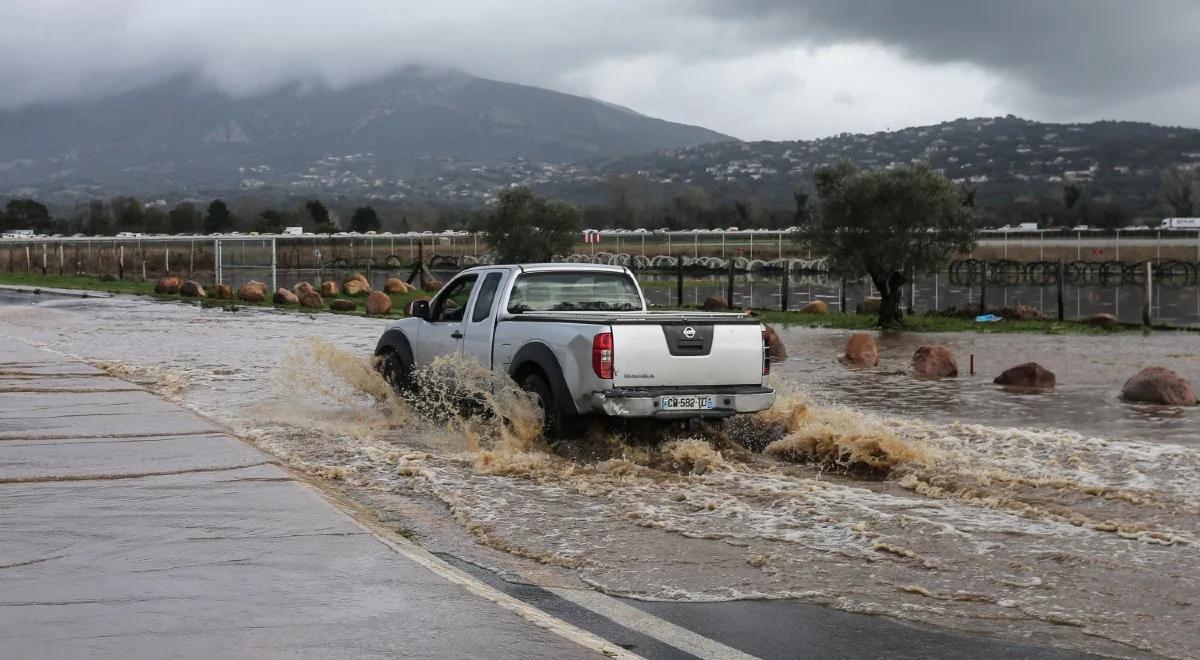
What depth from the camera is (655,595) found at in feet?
22.7

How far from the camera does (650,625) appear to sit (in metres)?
6.30

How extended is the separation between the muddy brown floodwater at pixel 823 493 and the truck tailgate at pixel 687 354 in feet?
2.13

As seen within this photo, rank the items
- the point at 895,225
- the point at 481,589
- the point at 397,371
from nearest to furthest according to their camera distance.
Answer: the point at 481,589
the point at 397,371
the point at 895,225

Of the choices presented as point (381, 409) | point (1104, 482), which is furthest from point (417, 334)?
point (1104, 482)

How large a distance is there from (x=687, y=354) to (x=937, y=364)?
9381mm

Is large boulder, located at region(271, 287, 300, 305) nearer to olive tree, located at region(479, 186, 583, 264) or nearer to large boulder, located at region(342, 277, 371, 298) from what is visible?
large boulder, located at region(342, 277, 371, 298)

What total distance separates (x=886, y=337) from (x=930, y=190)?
4148 mm

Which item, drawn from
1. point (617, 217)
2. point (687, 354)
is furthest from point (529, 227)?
point (617, 217)

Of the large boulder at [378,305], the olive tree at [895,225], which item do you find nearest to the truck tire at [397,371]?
the olive tree at [895,225]

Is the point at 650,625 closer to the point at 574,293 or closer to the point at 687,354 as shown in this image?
the point at 687,354

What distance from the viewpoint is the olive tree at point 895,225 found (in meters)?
29.6

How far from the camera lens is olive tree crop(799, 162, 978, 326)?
97.2ft

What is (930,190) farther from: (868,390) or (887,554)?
(887,554)

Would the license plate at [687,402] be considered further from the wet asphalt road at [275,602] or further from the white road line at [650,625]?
the white road line at [650,625]
